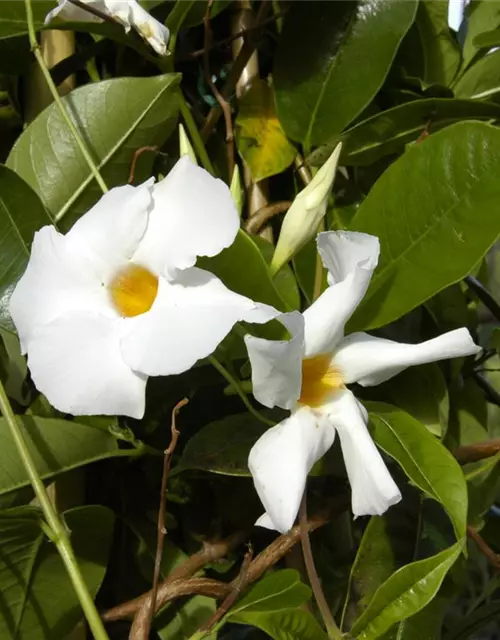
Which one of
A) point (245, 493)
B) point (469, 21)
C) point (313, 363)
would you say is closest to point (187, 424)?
point (245, 493)

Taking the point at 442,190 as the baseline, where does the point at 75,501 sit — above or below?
below

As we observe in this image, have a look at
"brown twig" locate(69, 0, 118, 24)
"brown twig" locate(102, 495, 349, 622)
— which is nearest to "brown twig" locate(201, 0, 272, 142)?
"brown twig" locate(69, 0, 118, 24)

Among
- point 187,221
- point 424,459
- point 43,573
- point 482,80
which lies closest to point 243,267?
point 187,221

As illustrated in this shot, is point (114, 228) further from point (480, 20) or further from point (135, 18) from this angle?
point (480, 20)

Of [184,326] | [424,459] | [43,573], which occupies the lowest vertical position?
[43,573]

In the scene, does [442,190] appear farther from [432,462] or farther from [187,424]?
[187,424]

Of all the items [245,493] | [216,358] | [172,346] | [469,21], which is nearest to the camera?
[172,346]

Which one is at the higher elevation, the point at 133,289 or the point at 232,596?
the point at 133,289
